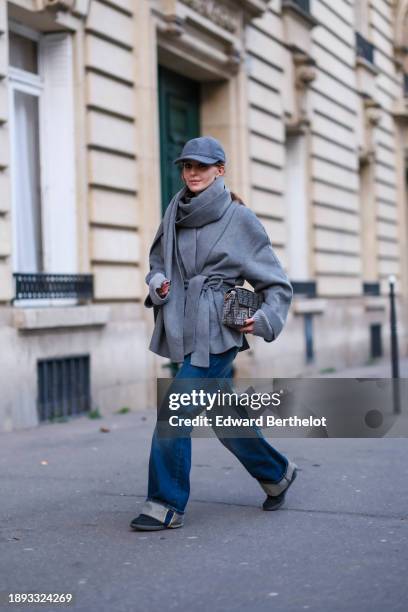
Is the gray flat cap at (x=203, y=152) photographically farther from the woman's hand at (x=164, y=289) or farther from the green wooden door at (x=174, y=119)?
the green wooden door at (x=174, y=119)

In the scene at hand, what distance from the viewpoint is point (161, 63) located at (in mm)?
13852

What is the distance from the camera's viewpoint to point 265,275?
18.4 feet

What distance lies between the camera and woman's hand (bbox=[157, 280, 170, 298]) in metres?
5.49

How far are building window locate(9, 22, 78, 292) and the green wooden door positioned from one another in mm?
2534

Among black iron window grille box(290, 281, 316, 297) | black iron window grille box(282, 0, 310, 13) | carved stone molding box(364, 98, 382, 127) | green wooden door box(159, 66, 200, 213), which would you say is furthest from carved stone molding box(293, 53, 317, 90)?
carved stone molding box(364, 98, 382, 127)

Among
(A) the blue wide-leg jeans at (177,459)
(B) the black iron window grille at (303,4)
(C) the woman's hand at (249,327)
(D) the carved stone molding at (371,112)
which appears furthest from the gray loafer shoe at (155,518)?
(D) the carved stone molding at (371,112)

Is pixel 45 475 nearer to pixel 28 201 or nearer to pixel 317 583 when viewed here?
pixel 317 583

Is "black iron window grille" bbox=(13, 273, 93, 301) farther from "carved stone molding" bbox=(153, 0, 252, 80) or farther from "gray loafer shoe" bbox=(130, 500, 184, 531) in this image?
"gray loafer shoe" bbox=(130, 500, 184, 531)

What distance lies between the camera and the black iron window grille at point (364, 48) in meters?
21.0

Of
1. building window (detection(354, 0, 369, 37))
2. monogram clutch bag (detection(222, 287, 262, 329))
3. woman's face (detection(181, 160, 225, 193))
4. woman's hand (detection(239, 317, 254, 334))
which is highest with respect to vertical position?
building window (detection(354, 0, 369, 37))

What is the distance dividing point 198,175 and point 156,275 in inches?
20.9

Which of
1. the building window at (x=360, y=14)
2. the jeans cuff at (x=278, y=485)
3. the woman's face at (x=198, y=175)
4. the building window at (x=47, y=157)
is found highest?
the building window at (x=360, y=14)

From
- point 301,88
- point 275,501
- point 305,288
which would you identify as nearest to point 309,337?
point 305,288

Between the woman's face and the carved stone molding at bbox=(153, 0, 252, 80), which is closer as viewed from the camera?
the woman's face
